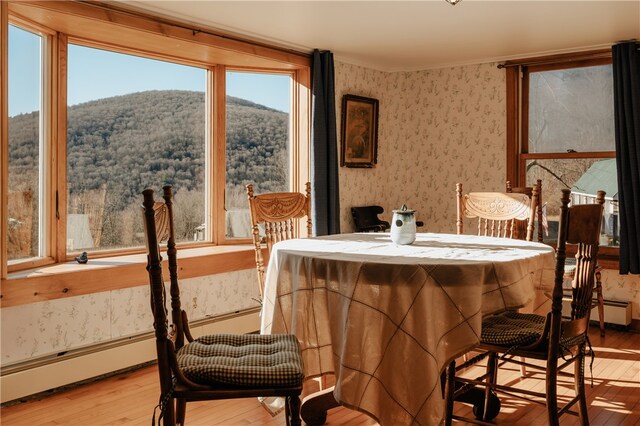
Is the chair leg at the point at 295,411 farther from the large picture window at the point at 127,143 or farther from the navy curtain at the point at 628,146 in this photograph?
the navy curtain at the point at 628,146

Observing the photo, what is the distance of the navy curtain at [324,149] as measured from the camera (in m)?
4.79

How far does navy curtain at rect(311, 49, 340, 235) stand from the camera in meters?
4.79

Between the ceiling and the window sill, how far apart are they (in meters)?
1.59

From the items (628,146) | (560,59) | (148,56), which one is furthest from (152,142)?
(628,146)

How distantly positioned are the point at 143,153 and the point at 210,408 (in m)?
1.99

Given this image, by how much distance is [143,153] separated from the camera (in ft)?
13.7

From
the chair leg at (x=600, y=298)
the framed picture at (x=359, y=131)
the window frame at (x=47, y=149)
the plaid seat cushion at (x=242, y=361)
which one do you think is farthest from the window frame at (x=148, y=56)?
the chair leg at (x=600, y=298)

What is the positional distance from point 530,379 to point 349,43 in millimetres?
2824

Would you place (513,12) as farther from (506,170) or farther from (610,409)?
(610,409)

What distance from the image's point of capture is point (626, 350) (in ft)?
13.3

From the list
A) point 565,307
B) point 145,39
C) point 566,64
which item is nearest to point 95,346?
point 145,39

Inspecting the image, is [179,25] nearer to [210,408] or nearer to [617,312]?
[210,408]

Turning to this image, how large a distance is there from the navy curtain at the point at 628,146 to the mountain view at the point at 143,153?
2672 mm

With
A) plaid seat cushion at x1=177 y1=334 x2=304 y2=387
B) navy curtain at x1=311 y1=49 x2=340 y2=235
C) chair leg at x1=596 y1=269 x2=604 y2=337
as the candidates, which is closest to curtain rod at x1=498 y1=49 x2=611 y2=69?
navy curtain at x1=311 y1=49 x2=340 y2=235
